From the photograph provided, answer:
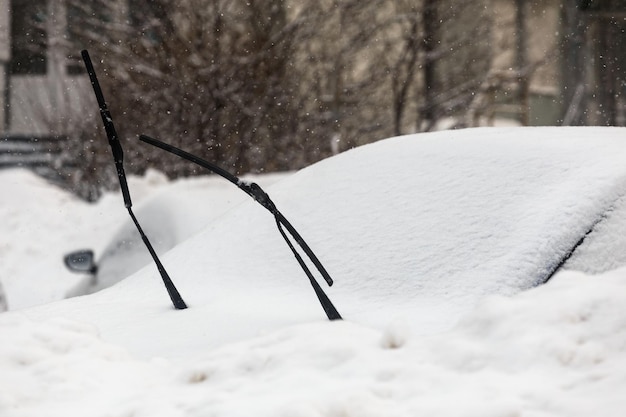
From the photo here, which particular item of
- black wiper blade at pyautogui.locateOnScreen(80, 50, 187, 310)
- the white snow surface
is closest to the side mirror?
the white snow surface

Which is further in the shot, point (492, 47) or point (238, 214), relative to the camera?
point (492, 47)

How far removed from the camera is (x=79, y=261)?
265 inches

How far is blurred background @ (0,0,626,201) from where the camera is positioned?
13250 millimetres

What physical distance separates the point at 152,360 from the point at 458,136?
5.74 feet

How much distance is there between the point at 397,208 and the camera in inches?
158

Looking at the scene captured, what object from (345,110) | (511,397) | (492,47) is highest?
(492,47)

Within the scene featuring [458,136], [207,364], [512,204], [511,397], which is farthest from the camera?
[458,136]

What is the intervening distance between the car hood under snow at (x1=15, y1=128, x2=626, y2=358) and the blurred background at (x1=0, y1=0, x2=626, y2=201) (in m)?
7.55

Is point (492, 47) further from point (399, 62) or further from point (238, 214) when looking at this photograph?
point (238, 214)

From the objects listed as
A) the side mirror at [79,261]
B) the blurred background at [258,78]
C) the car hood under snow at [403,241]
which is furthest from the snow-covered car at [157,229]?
the blurred background at [258,78]

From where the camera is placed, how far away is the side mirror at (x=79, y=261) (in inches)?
262

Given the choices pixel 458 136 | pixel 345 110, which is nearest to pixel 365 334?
pixel 458 136

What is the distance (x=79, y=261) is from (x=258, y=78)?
732 cm

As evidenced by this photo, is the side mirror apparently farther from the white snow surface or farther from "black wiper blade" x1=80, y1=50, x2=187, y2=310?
"black wiper blade" x1=80, y1=50, x2=187, y2=310
